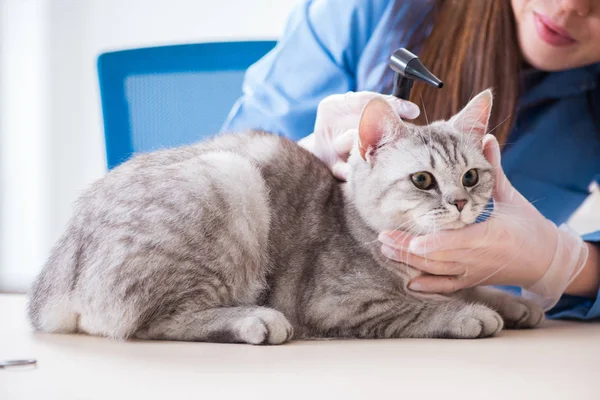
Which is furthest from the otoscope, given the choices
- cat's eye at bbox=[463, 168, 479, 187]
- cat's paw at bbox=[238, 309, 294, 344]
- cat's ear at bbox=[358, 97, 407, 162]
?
cat's paw at bbox=[238, 309, 294, 344]

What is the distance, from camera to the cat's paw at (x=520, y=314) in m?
1.46

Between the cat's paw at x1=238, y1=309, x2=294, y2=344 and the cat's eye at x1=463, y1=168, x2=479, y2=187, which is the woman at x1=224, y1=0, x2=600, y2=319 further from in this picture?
the cat's paw at x1=238, y1=309, x2=294, y2=344

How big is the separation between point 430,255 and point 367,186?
197 mm

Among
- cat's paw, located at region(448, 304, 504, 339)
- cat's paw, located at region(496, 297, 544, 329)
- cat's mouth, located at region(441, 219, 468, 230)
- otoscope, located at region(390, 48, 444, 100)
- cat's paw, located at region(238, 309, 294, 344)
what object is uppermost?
otoscope, located at region(390, 48, 444, 100)

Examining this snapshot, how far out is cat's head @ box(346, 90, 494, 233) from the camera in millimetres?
1346

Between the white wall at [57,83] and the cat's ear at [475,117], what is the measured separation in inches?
86.4

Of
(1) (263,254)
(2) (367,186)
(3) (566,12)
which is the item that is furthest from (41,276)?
(3) (566,12)

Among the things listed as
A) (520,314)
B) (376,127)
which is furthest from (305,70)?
(520,314)

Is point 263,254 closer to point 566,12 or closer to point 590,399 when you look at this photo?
point 590,399

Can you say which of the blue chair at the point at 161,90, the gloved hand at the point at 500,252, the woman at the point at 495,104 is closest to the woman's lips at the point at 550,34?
the woman at the point at 495,104

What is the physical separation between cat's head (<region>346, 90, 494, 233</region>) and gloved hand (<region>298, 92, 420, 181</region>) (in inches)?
4.1

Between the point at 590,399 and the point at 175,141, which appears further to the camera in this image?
the point at 175,141

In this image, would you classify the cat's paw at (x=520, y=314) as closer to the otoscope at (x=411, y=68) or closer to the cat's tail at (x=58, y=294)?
the otoscope at (x=411, y=68)

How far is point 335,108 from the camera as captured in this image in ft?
5.53
